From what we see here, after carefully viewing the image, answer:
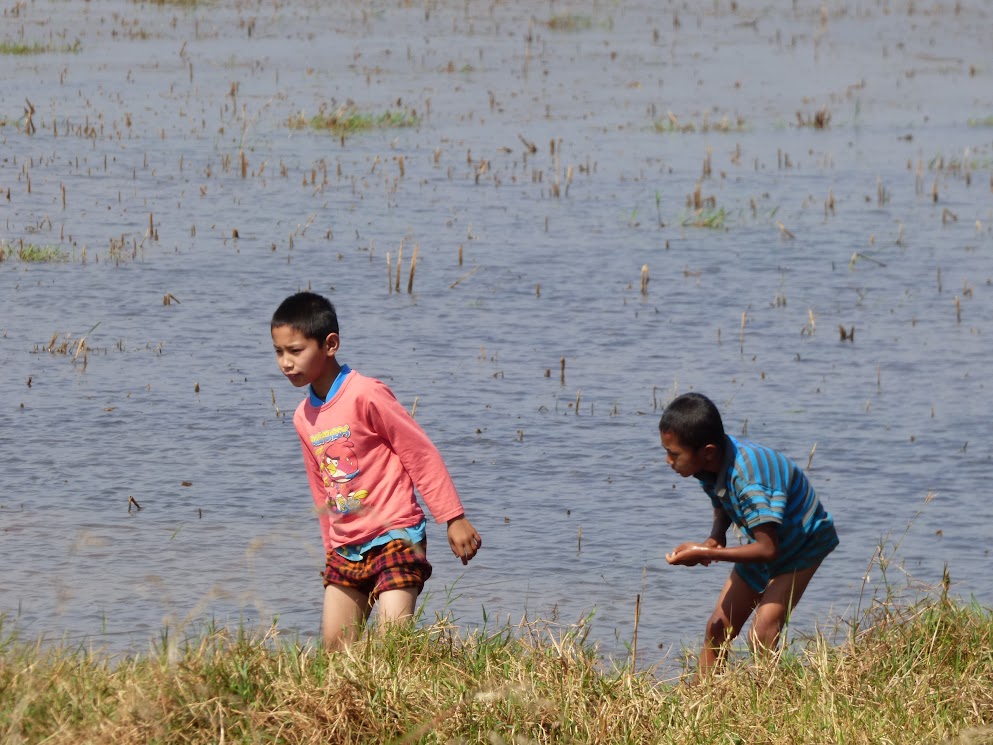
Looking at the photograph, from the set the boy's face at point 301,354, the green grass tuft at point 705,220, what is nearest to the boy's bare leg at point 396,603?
the boy's face at point 301,354

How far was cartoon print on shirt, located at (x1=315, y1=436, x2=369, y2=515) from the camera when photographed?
5.62 meters

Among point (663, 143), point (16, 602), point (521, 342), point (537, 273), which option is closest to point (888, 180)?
point (663, 143)

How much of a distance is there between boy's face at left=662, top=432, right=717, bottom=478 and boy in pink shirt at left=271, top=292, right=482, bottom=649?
0.74 metres

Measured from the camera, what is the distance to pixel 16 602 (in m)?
6.95

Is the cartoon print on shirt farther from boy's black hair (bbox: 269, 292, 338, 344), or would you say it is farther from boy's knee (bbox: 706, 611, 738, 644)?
boy's knee (bbox: 706, 611, 738, 644)

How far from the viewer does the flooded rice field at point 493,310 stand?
7684mm

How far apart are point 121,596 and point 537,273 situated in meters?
7.16

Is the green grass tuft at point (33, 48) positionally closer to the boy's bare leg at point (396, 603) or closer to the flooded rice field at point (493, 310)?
the flooded rice field at point (493, 310)

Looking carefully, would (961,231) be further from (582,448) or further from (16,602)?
(16,602)

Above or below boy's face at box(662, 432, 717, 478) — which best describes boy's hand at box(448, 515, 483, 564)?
below

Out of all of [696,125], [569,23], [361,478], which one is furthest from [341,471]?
[569,23]

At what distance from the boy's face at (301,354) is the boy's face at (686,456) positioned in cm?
119

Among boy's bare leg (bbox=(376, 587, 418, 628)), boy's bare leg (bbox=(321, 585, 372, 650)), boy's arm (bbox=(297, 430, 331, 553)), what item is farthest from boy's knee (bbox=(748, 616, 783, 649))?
boy's arm (bbox=(297, 430, 331, 553))

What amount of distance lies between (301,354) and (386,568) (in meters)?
0.79
